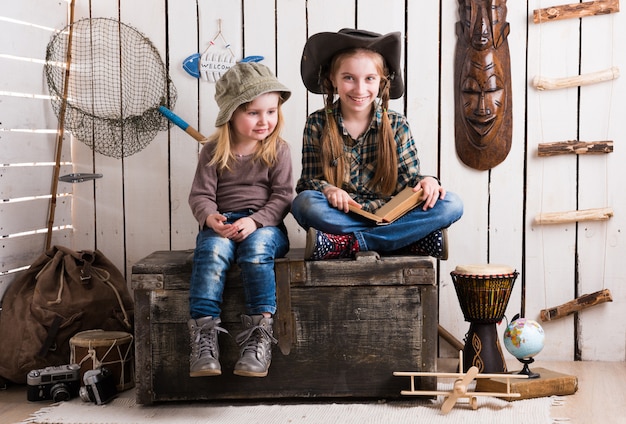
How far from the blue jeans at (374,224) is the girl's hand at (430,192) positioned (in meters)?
0.02

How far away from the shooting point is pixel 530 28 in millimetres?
3182

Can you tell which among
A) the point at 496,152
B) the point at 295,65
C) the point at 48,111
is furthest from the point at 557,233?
the point at 48,111

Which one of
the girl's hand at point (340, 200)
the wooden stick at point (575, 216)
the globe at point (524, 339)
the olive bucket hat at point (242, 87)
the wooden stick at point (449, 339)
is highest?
the olive bucket hat at point (242, 87)

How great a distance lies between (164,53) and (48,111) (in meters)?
0.55

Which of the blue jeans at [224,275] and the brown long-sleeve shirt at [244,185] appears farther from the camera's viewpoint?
the brown long-sleeve shirt at [244,185]

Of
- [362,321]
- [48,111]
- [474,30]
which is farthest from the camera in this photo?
[48,111]

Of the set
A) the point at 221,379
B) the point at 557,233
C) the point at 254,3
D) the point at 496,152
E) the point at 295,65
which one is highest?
the point at 254,3

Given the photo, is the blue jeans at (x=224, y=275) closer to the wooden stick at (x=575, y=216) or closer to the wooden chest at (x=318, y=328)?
the wooden chest at (x=318, y=328)

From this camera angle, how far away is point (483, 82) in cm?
316

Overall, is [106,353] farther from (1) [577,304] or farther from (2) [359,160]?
(1) [577,304]

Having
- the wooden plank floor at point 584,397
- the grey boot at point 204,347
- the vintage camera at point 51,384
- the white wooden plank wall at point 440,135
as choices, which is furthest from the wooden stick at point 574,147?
the vintage camera at point 51,384

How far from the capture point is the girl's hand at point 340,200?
2752mm

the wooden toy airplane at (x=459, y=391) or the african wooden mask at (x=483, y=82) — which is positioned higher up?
the african wooden mask at (x=483, y=82)

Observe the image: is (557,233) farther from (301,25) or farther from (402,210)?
(301,25)
